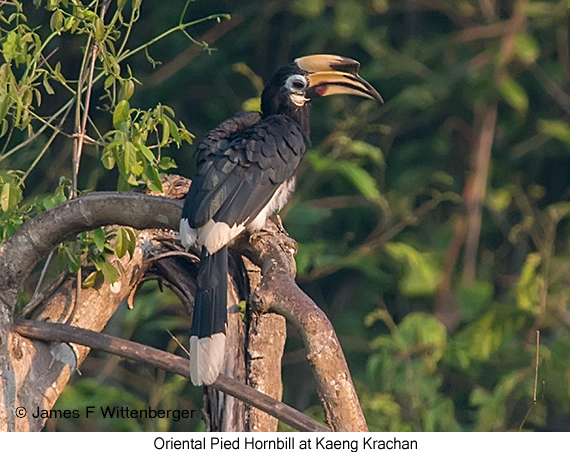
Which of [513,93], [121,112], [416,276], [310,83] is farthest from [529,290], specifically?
[121,112]

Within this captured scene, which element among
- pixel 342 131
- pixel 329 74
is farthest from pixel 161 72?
pixel 329 74

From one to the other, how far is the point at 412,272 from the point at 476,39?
4.79 ft

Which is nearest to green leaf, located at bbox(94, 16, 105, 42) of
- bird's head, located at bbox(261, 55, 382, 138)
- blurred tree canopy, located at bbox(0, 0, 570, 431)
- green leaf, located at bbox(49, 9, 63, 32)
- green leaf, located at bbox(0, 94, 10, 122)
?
green leaf, located at bbox(49, 9, 63, 32)

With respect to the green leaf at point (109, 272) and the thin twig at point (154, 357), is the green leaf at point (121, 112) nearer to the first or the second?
the green leaf at point (109, 272)

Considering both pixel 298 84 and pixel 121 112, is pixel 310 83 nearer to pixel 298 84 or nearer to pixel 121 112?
pixel 298 84

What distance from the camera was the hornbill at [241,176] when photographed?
2.57 m

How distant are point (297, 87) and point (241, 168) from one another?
709mm

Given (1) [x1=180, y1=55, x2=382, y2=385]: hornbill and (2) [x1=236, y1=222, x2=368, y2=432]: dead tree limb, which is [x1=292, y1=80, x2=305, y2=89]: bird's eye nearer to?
(1) [x1=180, y1=55, x2=382, y2=385]: hornbill

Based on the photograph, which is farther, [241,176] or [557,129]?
[557,129]

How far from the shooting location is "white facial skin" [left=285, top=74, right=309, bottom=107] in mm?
3592

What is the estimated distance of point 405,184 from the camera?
5672 mm

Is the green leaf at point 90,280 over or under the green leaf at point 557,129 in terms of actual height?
under

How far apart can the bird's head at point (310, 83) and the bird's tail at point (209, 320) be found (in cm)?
99

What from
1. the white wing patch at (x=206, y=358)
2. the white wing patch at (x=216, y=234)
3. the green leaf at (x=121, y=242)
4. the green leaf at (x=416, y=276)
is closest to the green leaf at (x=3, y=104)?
the green leaf at (x=121, y=242)
